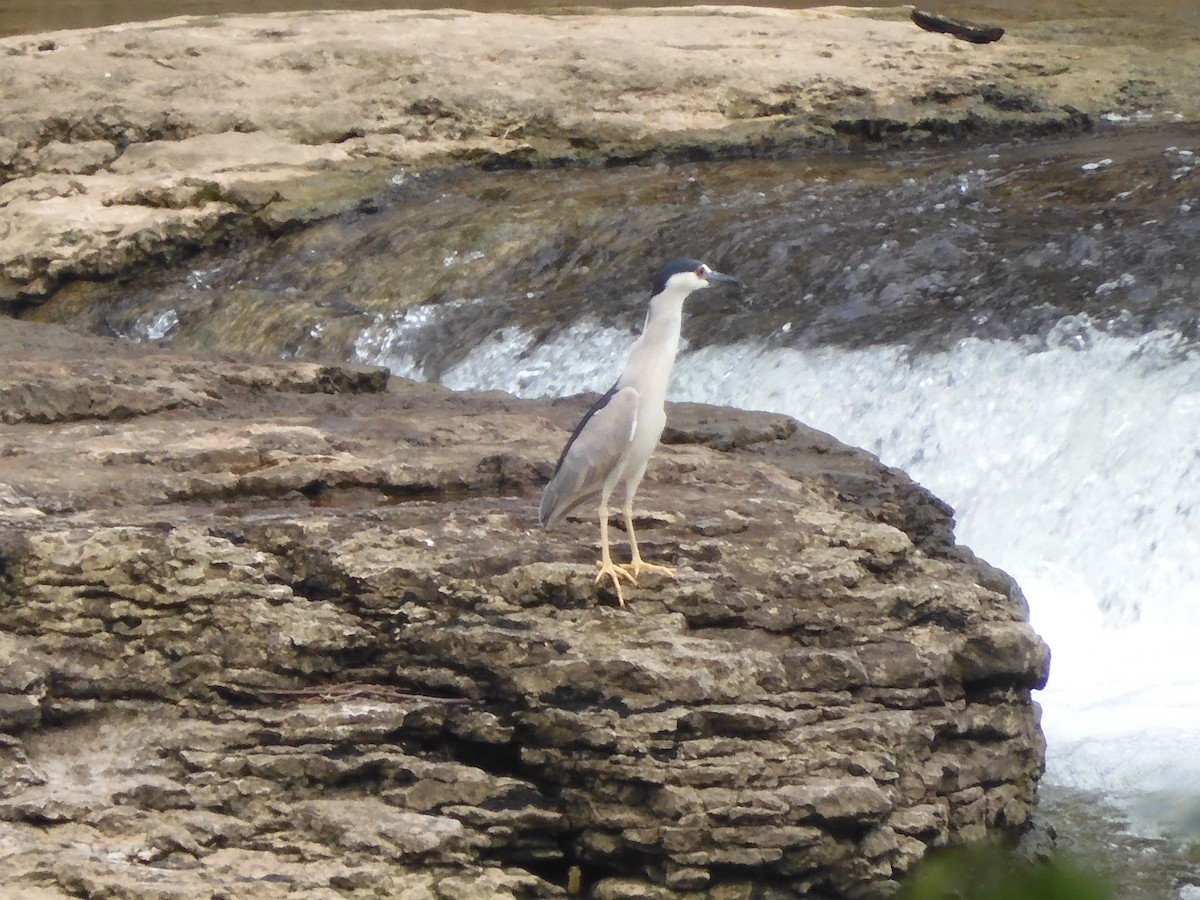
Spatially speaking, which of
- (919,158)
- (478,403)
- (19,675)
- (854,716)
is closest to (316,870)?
(19,675)

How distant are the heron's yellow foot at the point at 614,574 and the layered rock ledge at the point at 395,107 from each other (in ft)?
25.2

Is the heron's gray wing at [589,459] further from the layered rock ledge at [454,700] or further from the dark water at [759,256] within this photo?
the dark water at [759,256]

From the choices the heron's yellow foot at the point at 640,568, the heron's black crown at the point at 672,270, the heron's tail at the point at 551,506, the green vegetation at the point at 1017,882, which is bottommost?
the heron's yellow foot at the point at 640,568

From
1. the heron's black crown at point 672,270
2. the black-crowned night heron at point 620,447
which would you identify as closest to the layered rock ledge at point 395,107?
the heron's black crown at point 672,270

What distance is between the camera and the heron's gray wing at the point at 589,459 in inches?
170

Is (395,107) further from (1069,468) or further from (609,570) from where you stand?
(609,570)

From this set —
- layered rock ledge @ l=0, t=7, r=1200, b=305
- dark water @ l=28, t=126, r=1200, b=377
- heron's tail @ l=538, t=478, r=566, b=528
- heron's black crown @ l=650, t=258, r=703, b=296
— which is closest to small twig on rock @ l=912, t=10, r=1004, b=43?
layered rock ledge @ l=0, t=7, r=1200, b=305

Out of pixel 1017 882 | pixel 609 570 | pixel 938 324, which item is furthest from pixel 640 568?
pixel 938 324

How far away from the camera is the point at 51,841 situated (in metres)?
3.63

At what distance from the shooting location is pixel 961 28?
43.4 ft

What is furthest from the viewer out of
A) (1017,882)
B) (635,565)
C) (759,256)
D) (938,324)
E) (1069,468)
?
(759,256)

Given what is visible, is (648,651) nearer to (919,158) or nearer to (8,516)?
(8,516)

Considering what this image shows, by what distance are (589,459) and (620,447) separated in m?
0.11

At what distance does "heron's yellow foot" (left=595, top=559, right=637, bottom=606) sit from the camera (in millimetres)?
4113
